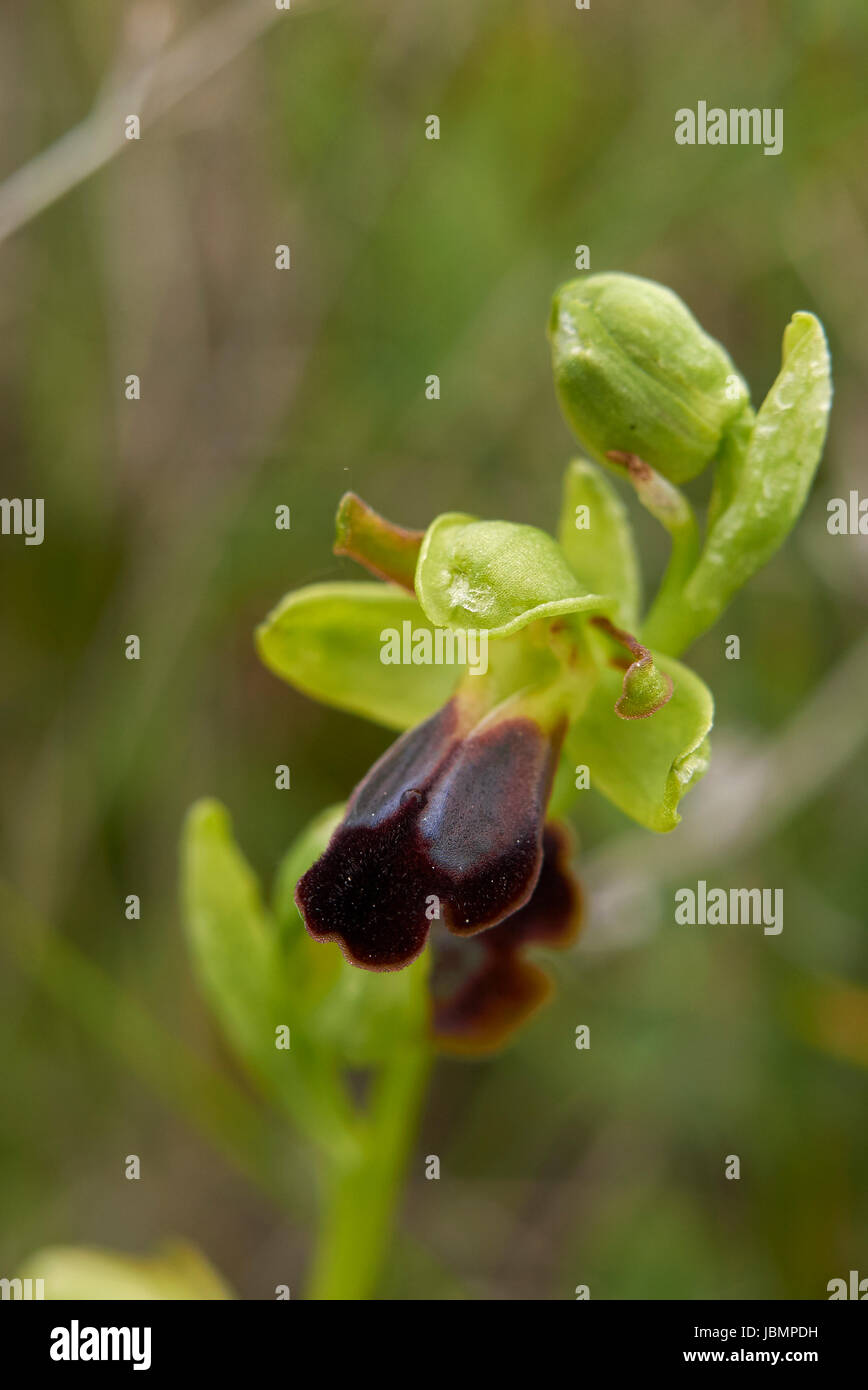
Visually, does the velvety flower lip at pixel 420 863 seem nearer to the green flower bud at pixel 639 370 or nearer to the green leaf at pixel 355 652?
the green leaf at pixel 355 652

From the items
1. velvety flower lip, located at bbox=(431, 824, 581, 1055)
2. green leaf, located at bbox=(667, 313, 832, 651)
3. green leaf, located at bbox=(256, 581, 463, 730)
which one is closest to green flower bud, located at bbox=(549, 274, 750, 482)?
green leaf, located at bbox=(667, 313, 832, 651)

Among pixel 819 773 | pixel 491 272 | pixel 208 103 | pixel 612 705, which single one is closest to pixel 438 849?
pixel 612 705

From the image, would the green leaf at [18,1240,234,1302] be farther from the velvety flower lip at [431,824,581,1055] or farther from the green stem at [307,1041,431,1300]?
the velvety flower lip at [431,824,581,1055]

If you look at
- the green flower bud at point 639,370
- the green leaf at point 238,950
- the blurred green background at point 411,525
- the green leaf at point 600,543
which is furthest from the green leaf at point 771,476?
the blurred green background at point 411,525

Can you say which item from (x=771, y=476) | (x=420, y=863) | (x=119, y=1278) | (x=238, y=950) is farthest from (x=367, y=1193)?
(x=771, y=476)

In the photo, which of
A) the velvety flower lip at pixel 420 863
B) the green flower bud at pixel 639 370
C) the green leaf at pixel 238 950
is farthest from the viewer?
the green leaf at pixel 238 950

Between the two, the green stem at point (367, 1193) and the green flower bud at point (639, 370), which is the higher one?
the green flower bud at point (639, 370)

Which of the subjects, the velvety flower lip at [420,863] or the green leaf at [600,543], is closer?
the velvety flower lip at [420,863]
